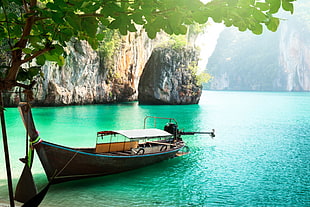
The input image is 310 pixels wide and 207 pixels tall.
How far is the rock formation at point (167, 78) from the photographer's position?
4056 cm

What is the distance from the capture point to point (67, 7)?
1742 mm

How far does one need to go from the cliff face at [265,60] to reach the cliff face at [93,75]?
84.1m

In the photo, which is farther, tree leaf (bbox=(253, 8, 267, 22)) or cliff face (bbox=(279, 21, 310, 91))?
cliff face (bbox=(279, 21, 310, 91))

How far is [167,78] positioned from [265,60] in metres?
103

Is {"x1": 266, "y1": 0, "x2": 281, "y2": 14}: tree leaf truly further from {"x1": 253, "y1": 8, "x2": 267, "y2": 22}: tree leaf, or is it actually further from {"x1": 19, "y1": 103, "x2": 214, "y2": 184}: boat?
{"x1": 19, "y1": 103, "x2": 214, "y2": 184}: boat

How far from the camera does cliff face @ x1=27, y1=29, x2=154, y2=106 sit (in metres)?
32.5

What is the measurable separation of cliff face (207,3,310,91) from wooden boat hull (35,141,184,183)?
114m

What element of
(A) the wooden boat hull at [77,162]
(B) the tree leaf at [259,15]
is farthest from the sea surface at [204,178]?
(B) the tree leaf at [259,15]

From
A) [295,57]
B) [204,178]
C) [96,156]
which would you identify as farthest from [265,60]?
[96,156]

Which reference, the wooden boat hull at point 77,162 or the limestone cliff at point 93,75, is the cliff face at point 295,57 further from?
the wooden boat hull at point 77,162

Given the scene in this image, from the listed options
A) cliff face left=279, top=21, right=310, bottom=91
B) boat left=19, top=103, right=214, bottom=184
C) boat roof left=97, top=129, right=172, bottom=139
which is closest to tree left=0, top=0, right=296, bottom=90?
boat left=19, top=103, right=214, bottom=184

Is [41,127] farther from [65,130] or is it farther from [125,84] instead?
[125,84]

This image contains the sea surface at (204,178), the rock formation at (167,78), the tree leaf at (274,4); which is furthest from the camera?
the rock formation at (167,78)

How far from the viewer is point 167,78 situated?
40906 mm
